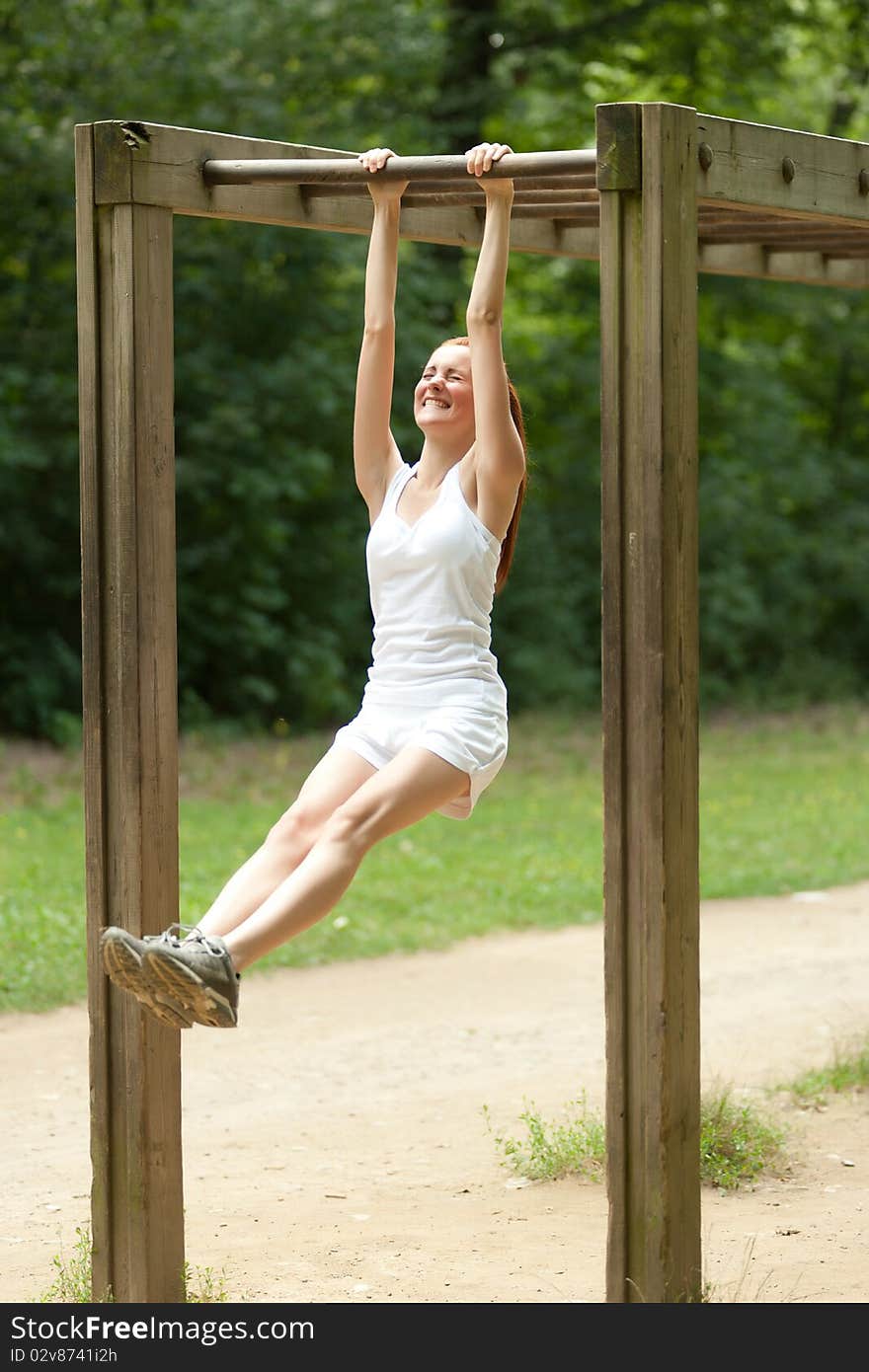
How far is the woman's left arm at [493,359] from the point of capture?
14.9ft

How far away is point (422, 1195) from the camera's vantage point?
6.14 metres

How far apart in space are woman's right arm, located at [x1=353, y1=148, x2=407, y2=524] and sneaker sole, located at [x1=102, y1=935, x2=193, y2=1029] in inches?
57.9

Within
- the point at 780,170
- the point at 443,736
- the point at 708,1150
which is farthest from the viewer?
the point at 708,1150

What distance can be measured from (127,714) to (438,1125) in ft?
9.48

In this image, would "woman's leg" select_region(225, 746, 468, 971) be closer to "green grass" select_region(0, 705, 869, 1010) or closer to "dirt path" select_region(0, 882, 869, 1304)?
"dirt path" select_region(0, 882, 869, 1304)

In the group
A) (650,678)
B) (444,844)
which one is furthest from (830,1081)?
(444,844)

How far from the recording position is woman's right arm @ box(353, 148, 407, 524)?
477 centimetres

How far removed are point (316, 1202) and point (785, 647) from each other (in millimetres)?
16849

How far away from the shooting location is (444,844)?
12.3 meters

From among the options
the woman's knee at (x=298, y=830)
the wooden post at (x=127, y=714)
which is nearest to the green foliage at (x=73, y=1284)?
the wooden post at (x=127, y=714)

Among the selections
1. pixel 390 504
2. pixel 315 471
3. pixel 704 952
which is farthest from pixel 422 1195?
pixel 315 471

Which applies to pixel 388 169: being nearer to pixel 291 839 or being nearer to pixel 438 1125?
pixel 291 839
